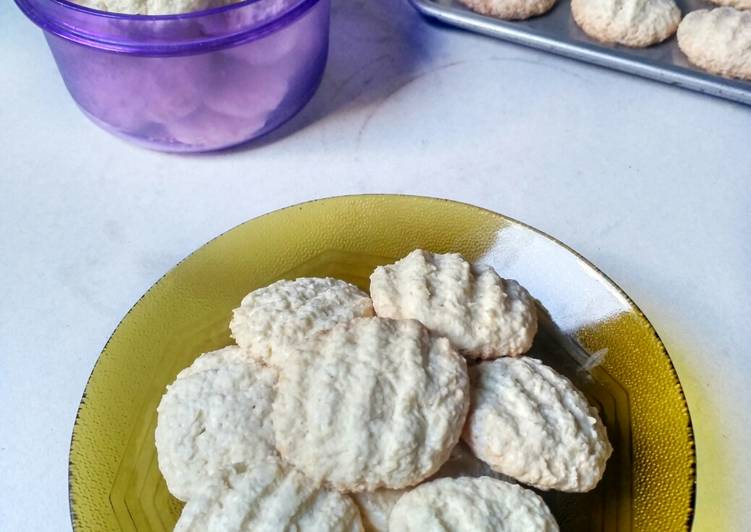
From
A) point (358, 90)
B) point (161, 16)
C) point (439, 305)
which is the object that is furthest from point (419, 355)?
point (358, 90)

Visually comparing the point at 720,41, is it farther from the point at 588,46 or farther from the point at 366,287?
the point at 366,287

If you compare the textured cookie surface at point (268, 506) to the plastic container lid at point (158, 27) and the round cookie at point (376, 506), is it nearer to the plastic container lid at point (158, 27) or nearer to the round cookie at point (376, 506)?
the round cookie at point (376, 506)

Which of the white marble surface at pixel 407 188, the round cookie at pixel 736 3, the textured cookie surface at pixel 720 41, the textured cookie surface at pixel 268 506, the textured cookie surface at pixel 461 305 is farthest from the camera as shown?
the round cookie at pixel 736 3

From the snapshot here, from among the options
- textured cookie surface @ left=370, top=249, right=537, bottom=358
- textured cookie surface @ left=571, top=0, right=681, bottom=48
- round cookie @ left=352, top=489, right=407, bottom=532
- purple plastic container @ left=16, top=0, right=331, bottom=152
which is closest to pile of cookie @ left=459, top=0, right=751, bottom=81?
textured cookie surface @ left=571, top=0, right=681, bottom=48

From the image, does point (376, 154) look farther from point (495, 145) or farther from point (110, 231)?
point (110, 231)

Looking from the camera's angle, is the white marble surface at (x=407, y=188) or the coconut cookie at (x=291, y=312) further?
the white marble surface at (x=407, y=188)

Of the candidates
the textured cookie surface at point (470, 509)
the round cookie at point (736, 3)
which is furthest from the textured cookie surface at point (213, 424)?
the round cookie at point (736, 3)

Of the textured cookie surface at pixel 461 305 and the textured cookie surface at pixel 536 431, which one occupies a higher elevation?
the textured cookie surface at pixel 461 305

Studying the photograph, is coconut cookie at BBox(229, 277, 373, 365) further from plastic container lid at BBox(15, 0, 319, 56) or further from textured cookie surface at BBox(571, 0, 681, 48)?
textured cookie surface at BBox(571, 0, 681, 48)

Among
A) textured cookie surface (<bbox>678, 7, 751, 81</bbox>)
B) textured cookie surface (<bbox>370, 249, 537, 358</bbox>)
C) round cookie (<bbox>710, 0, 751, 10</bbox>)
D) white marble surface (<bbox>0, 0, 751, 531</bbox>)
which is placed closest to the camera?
textured cookie surface (<bbox>370, 249, 537, 358</bbox>)
